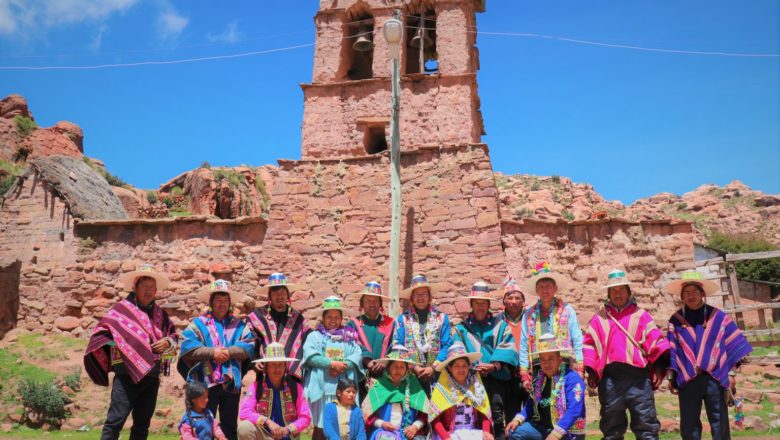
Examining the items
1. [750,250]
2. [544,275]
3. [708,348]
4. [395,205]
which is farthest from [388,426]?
[750,250]

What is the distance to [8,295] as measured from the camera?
11.9 meters

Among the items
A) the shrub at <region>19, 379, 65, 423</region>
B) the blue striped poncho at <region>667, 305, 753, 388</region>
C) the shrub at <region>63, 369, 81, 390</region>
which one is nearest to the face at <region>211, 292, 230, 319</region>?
the blue striped poncho at <region>667, 305, 753, 388</region>

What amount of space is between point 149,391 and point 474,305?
3298mm

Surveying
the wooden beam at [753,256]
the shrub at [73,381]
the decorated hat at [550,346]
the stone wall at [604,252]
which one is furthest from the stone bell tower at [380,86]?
the decorated hat at [550,346]

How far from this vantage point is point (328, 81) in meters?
13.6

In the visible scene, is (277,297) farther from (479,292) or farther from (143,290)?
(479,292)

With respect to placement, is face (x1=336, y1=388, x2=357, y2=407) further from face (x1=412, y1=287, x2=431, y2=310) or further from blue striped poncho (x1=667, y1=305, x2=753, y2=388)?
blue striped poncho (x1=667, y1=305, x2=753, y2=388)

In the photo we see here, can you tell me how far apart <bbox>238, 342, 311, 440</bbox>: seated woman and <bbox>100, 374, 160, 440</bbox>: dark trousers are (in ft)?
3.26

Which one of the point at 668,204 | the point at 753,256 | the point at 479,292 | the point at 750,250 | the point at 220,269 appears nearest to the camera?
the point at 479,292

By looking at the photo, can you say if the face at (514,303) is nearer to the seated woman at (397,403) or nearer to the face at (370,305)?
the seated woman at (397,403)

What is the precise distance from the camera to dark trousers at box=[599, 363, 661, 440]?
18.5 ft

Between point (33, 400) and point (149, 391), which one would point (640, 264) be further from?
point (33, 400)

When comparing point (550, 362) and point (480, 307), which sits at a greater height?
point (480, 307)

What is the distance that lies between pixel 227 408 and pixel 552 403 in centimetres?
310
